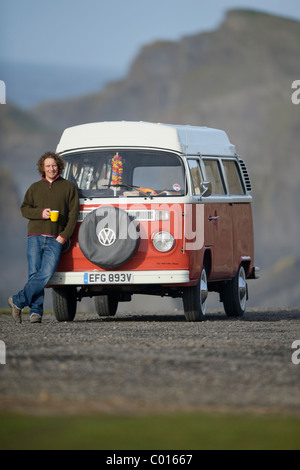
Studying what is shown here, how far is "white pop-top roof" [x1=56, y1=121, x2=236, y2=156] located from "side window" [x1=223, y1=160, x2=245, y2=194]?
3.80ft

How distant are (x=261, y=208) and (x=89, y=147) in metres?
152

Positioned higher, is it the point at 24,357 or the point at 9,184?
the point at 9,184

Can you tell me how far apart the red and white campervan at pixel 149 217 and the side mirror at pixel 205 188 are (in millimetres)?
12

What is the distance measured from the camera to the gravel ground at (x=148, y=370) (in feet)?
25.2

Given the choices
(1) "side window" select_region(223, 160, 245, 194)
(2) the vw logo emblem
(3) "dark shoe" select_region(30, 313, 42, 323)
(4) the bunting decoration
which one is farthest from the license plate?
(1) "side window" select_region(223, 160, 245, 194)

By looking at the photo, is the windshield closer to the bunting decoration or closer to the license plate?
the bunting decoration

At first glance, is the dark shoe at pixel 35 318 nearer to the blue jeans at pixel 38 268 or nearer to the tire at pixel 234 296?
the blue jeans at pixel 38 268

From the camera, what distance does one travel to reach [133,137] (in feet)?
51.0

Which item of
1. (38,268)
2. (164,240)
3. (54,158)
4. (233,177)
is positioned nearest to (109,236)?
(164,240)

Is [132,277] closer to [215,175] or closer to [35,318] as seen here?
[35,318]

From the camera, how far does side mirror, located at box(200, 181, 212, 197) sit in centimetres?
1508

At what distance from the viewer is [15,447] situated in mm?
6207
